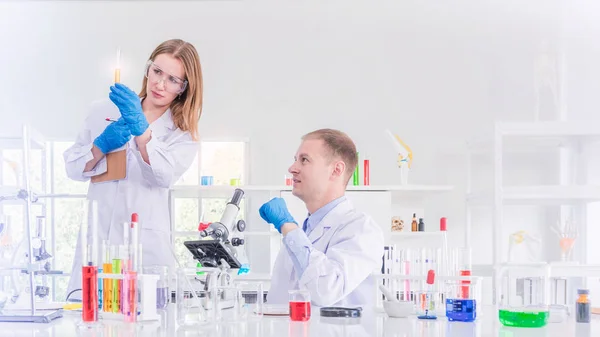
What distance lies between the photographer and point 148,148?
255cm

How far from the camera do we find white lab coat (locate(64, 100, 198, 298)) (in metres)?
2.59

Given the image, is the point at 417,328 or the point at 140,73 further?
the point at 140,73

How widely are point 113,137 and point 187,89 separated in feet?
1.10

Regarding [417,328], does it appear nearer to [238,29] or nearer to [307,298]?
[307,298]

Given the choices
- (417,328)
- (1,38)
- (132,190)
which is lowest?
(417,328)

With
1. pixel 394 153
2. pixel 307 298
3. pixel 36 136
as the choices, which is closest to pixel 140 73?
pixel 36 136

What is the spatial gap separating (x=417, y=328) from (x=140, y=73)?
3.45m

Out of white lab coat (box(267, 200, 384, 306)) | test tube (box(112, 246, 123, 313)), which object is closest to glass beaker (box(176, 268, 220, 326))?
test tube (box(112, 246, 123, 313))

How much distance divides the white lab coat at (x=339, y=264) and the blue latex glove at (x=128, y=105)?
63 cm

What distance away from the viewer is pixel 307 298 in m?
1.83

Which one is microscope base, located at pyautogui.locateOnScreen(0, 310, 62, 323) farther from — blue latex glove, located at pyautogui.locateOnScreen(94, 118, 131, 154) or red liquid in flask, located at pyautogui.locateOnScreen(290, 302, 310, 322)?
blue latex glove, located at pyautogui.locateOnScreen(94, 118, 131, 154)

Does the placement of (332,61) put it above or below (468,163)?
above

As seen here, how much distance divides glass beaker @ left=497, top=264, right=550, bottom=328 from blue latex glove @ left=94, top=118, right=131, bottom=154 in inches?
52.0

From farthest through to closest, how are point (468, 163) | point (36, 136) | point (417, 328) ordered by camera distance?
point (468, 163) < point (36, 136) < point (417, 328)
